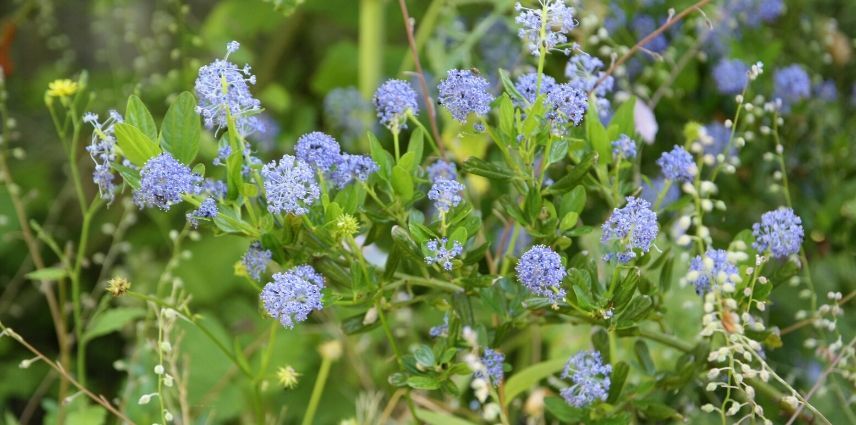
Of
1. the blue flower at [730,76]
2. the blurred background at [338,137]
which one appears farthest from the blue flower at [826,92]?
the blue flower at [730,76]

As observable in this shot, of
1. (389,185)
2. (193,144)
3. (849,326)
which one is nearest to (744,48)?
(849,326)

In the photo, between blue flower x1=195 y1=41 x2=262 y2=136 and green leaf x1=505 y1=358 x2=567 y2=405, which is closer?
blue flower x1=195 y1=41 x2=262 y2=136

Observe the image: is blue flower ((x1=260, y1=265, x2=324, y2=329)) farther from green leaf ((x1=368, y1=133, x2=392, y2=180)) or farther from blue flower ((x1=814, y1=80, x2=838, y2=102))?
blue flower ((x1=814, y1=80, x2=838, y2=102))

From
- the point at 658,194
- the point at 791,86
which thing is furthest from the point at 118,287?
the point at 791,86

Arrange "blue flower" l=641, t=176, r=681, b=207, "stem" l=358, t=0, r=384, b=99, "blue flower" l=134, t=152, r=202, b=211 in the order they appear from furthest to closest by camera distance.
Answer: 1. "stem" l=358, t=0, r=384, b=99
2. "blue flower" l=641, t=176, r=681, b=207
3. "blue flower" l=134, t=152, r=202, b=211

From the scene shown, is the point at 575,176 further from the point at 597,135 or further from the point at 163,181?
the point at 163,181

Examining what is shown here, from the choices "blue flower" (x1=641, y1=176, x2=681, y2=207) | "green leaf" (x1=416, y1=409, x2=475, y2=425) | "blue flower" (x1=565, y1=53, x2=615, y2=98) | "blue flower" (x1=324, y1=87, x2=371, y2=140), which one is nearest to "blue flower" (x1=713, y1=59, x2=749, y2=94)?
"blue flower" (x1=641, y1=176, x2=681, y2=207)

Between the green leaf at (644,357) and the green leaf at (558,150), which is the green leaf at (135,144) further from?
the green leaf at (644,357)
